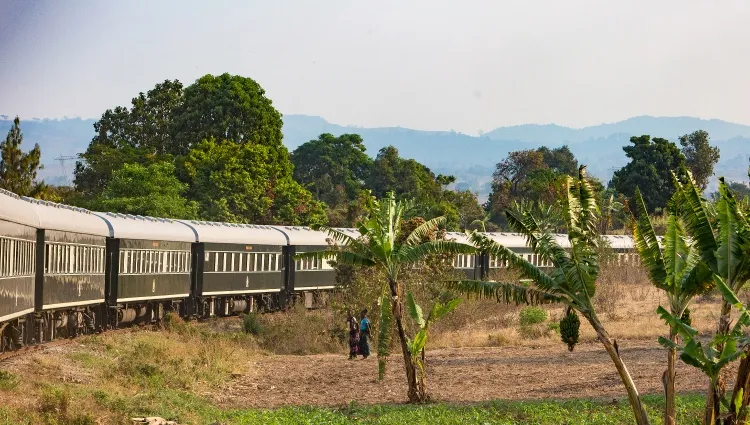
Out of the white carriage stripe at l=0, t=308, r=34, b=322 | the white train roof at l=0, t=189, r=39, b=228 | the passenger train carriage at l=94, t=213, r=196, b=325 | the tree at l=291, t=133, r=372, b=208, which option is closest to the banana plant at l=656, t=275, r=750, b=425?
the white train roof at l=0, t=189, r=39, b=228

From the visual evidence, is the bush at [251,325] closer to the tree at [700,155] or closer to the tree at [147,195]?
the tree at [147,195]

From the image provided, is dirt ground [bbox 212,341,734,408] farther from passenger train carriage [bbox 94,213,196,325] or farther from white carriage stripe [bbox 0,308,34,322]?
passenger train carriage [bbox 94,213,196,325]

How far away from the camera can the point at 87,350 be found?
3005 centimetres

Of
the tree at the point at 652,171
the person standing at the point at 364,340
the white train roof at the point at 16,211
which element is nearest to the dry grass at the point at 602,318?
the person standing at the point at 364,340

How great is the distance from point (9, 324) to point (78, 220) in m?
5.36

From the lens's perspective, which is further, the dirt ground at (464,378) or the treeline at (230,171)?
the treeline at (230,171)

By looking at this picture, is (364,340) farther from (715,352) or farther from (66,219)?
(715,352)

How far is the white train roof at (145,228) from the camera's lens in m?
36.7

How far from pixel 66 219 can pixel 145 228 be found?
7514mm

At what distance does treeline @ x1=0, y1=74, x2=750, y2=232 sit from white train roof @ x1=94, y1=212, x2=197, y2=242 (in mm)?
19990

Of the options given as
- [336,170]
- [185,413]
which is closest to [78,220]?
[185,413]

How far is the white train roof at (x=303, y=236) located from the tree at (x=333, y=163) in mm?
55354

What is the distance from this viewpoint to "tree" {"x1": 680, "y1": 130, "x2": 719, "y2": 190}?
93.1 metres

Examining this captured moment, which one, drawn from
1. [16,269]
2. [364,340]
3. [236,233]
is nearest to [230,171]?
[236,233]
